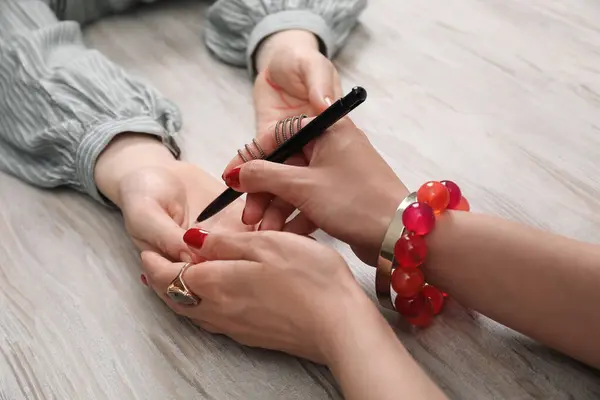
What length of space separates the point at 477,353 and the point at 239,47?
520 millimetres

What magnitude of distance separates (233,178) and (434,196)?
178 millimetres

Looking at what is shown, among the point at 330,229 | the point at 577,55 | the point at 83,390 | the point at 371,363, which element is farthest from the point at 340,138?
the point at 577,55

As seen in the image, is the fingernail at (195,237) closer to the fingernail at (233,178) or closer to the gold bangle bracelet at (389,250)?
the fingernail at (233,178)

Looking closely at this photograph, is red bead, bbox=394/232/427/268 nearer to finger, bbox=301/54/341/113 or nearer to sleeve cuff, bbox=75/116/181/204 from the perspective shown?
finger, bbox=301/54/341/113

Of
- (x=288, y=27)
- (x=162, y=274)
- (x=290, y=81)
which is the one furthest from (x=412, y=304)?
(x=288, y=27)

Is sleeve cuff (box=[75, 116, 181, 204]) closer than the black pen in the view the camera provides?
No

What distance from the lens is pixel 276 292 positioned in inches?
20.2

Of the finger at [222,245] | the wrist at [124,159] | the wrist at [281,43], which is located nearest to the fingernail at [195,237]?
the finger at [222,245]

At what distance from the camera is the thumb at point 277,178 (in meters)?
0.55

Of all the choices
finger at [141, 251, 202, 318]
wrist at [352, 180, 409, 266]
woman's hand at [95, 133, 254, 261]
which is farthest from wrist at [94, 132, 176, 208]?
wrist at [352, 180, 409, 266]

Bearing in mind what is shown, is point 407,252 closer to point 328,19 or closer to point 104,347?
point 104,347

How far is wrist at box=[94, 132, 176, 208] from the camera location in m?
0.67

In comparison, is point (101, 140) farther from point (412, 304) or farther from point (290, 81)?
point (412, 304)

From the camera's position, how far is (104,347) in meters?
A: 0.56
